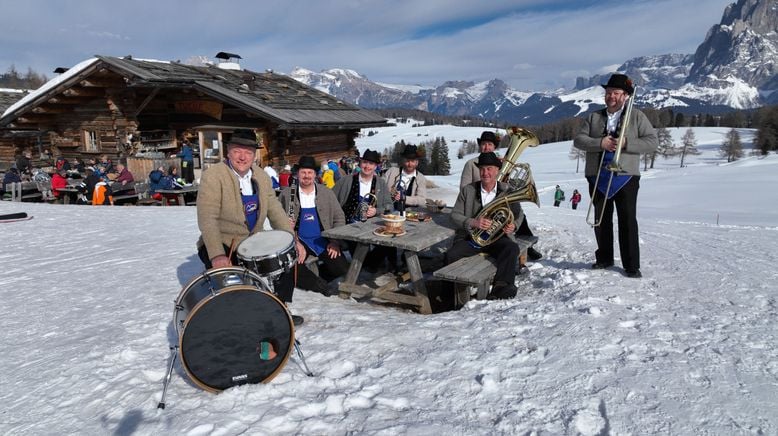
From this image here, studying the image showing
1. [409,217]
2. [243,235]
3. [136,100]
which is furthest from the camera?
[136,100]

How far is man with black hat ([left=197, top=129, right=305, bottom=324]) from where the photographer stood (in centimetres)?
399

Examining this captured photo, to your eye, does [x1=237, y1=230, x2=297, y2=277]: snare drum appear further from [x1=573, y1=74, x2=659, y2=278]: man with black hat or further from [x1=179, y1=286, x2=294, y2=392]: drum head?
[x1=573, y1=74, x2=659, y2=278]: man with black hat

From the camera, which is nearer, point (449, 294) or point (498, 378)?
point (498, 378)

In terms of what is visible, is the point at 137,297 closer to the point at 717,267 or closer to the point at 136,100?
the point at 717,267

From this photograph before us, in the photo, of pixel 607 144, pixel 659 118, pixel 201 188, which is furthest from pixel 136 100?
pixel 659 118

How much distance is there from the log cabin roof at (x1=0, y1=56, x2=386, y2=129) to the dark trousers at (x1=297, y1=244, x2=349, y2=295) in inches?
374

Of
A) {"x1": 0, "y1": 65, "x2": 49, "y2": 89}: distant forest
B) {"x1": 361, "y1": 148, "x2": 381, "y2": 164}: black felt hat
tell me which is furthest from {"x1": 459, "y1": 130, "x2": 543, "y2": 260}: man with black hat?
{"x1": 0, "y1": 65, "x2": 49, "y2": 89}: distant forest

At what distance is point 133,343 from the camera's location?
13.6 ft

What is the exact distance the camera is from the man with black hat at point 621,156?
4.95m

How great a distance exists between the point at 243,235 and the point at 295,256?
77cm

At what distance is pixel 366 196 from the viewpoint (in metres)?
6.64

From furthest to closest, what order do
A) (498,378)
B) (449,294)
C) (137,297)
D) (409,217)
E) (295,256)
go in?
(409,217) < (449,294) < (137,297) < (295,256) < (498,378)

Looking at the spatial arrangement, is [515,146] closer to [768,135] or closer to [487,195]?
[487,195]

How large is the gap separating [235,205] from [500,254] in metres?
2.93
